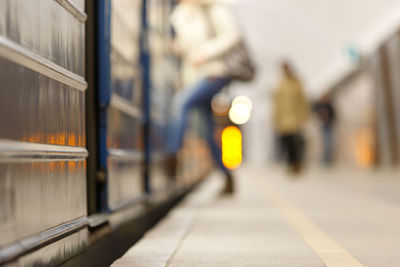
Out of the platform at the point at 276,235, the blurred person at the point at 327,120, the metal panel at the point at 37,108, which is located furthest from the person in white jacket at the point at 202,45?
the blurred person at the point at 327,120

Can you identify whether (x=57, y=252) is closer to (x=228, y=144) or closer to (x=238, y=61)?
(x=238, y=61)

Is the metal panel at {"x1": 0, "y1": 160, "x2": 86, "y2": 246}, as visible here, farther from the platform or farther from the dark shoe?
the dark shoe

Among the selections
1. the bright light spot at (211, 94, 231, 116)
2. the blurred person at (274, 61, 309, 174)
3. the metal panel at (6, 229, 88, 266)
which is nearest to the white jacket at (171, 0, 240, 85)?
the bright light spot at (211, 94, 231, 116)

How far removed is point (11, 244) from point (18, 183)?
0.68 ft

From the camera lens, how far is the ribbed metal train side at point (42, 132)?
208cm

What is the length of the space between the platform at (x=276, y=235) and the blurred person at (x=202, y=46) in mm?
1032

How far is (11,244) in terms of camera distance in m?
2.08

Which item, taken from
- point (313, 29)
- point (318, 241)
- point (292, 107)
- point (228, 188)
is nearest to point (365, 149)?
point (313, 29)

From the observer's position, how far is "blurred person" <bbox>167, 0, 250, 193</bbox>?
648 centimetres

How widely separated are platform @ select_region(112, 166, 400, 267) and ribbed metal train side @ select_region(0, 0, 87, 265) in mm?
435

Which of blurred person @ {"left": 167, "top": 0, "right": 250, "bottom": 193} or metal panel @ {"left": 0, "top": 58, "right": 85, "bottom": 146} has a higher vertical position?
blurred person @ {"left": 167, "top": 0, "right": 250, "bottom": 193}

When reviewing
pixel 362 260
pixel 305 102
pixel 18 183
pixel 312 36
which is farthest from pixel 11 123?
pixel 312 36

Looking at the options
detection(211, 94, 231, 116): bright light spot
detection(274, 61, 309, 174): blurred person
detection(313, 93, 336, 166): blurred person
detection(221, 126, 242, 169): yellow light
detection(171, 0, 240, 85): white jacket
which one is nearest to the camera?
detection(171, 0, 240, 85): white jacket

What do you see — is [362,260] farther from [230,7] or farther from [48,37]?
[230,7]
